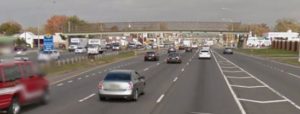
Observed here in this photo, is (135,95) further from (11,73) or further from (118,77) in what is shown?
(11,73)

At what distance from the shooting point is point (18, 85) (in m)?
19.6

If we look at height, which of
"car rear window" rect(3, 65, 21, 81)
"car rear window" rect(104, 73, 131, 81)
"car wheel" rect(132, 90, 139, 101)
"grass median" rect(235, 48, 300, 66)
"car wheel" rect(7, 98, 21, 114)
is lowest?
"grass median" rect(235, 48, 300, 66)

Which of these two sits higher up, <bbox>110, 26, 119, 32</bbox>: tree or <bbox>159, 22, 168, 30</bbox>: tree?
<bbox>159, 22, 168, 30</bbox>: tree

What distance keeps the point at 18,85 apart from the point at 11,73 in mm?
515

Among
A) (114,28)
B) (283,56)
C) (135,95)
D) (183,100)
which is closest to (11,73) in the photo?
(135,95)

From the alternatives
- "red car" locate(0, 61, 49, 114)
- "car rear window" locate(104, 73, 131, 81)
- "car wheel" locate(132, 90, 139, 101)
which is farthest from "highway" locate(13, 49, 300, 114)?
"car rear window" locate(104, 73, 131, 81)

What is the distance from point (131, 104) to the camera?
23.4 meters

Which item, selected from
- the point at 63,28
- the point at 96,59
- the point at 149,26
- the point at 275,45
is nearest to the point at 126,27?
the point at 149,26

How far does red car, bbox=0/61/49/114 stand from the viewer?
18.8 metres

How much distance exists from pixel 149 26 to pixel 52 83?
133m

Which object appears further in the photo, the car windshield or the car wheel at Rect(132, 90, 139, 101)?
the car wheel at Rect(132, 90, 139, 101)

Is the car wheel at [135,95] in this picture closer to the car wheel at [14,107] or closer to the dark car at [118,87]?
the dark car at [118,87]

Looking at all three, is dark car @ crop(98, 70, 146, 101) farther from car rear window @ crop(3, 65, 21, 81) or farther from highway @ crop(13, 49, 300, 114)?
car rear window @ crop(3, 65, 21, 81)

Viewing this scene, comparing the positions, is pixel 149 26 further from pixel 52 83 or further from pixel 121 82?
pixel 121 82
